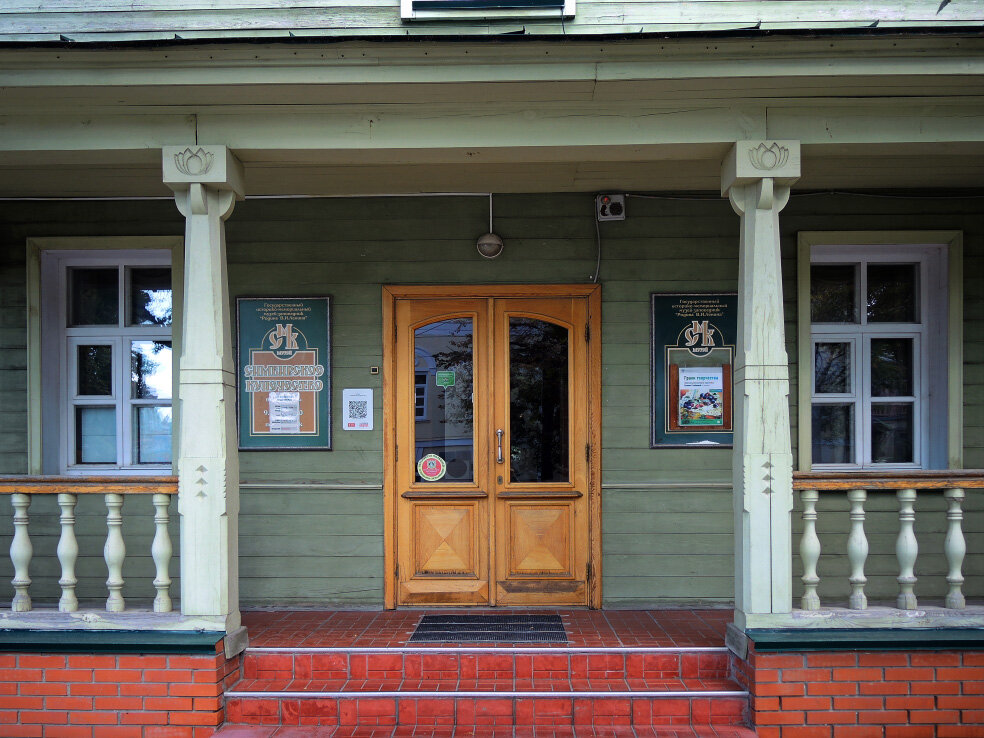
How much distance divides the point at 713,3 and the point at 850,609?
350cm

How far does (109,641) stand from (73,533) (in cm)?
63

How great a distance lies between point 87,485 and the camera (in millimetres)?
4016

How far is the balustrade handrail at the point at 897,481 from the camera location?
12.9ft

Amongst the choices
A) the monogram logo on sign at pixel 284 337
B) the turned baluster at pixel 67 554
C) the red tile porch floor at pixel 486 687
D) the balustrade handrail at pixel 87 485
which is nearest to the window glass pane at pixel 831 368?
the red tile porch floor at pixel 486 687

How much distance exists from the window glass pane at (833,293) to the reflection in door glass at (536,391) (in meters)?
1.87

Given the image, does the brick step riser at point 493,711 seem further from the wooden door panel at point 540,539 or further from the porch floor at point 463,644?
the wooden door panel at point 540,539

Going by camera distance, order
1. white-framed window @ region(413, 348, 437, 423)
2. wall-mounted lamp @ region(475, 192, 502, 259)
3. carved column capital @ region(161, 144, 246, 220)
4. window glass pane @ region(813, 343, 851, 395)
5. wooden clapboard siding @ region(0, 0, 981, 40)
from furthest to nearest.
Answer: window glass pane @ region(813, 343, 851, 395), white-framed window @ region(413, 348, 437, 423), wall-mounted lamp @ region(475, 192, 502, 259), wooden clapboard siding @ region(0, 0, 981, 40), carved column capital @ region(161, 144, 246, 220)

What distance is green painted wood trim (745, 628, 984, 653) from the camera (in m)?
3.74

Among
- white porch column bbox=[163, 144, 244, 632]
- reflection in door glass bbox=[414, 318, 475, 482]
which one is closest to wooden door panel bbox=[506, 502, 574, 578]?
reflection in door glass bbox=[414, 318, 475, 482]

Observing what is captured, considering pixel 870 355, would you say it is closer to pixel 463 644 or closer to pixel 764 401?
pixel 764 401

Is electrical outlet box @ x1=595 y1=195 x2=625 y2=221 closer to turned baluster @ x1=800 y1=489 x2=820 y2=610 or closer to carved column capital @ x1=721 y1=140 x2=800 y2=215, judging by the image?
carved column capital @ x1=721 y1=140 x2=800 y2=215

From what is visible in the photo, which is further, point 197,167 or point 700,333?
point 700,333

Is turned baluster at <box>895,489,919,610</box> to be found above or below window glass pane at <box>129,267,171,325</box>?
below

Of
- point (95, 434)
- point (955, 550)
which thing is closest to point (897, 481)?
point (955, 550)
